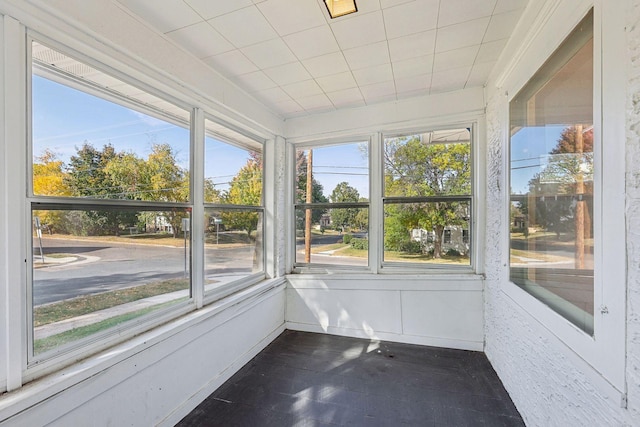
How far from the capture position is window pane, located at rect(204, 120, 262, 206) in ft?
8.27

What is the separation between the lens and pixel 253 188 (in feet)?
10.4

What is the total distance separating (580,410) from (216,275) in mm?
2570

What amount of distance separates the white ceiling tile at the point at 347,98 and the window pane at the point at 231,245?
1.56 meters

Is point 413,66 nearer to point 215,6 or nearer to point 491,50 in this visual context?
point 491,50

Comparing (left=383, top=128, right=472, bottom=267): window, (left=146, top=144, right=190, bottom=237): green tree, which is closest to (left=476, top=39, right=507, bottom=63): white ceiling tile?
(left=383, top=128, right=472, bottom=267): window

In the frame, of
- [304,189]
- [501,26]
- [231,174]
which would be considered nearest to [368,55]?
[501,26]

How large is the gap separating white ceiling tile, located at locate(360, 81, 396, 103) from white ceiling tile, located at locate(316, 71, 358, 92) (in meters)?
0.17

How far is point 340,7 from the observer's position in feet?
5.38

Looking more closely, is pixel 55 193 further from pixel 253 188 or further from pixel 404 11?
pixel 404 11

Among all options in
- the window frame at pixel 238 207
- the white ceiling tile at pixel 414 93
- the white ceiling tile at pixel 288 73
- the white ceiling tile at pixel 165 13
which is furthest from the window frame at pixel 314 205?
the white ceiling tile at pixel 165 13

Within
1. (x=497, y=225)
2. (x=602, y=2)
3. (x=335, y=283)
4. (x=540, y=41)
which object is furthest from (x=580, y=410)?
(x=335, y=283)

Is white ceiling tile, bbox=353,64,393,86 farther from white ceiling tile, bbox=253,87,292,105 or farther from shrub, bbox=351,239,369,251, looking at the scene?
shrub, bbox=351,239,369,251

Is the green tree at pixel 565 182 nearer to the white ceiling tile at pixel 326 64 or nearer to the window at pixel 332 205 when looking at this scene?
the white ceiling tile at pixel 326 64

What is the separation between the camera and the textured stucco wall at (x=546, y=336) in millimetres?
986
